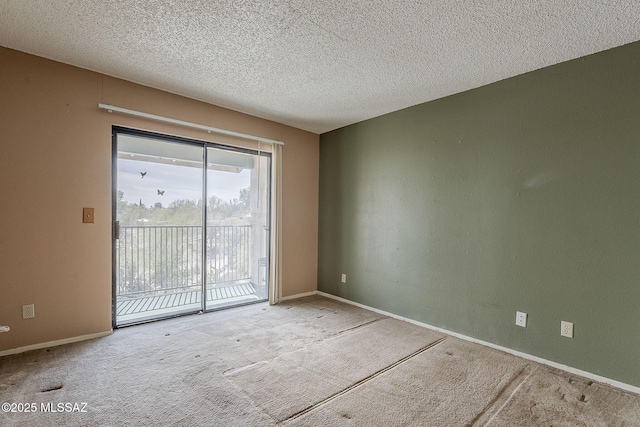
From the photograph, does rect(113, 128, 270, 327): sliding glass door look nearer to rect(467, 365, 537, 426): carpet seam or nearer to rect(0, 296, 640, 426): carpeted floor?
rect(0, 296, 640, 426): carpeted floor

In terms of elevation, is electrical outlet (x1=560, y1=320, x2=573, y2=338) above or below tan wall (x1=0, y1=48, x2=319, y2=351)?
below

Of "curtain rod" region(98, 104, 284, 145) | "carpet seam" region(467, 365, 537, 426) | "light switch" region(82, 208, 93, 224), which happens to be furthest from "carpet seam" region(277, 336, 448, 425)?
"curtain rod" region(98, 104, 284, 145)

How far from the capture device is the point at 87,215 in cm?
276

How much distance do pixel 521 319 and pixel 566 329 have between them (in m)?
Answer: 0.31

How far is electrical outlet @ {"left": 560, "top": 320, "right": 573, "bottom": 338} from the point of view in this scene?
2.34m

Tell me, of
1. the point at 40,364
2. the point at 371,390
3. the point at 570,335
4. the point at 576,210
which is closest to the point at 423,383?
the point at 371,390

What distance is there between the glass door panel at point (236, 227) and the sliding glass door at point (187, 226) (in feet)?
0.04

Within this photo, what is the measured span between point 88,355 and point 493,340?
11.5 ft

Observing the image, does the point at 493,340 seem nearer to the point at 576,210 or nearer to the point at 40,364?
the point at 576,210

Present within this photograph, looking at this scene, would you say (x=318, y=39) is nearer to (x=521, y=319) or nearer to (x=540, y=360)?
(x=521, y=319)

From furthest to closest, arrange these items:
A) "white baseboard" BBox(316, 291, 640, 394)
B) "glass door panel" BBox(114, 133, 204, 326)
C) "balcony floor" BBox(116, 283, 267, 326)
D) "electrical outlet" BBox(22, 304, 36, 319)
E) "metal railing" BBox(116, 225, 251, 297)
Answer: "metal railing" BBox(116, 225, 251, 297) < "balcony floor" BBox(116, 283, 267, 326) < "glass door panel" BBox(114, 133, 204, 326) < "electrical outlet" BBox(22, 304, 36, 319) < "white baseboard" BBox(316, 291, 640, 394)

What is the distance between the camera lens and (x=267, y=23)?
6.56ft

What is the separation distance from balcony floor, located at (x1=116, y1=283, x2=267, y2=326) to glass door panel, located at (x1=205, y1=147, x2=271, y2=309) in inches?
0.5

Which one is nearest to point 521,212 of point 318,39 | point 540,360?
point 540,360
